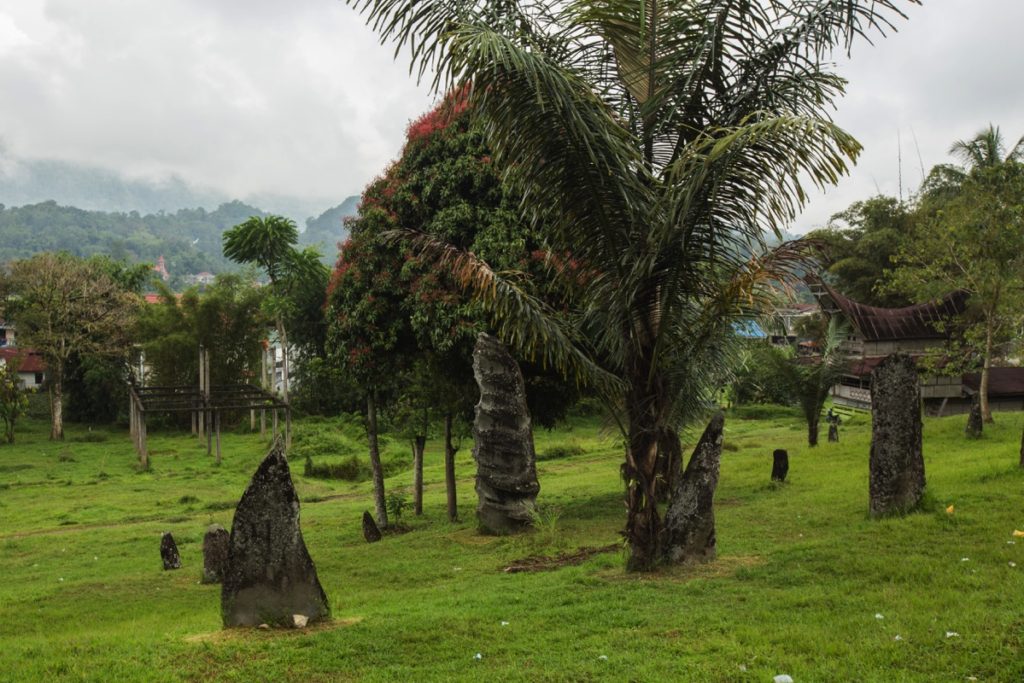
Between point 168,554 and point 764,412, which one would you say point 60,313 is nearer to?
point 168,554

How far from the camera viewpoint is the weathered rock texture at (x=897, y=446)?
1252cm

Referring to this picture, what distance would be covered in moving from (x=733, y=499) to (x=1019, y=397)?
26.5 meters

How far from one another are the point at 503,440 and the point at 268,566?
774 cm

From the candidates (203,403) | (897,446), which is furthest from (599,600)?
(203,403)

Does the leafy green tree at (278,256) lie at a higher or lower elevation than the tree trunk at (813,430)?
higher

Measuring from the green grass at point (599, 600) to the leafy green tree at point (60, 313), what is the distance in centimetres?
2777

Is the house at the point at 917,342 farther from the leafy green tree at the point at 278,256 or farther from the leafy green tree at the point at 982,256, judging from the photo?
the leafy green tree at the point at 278,256

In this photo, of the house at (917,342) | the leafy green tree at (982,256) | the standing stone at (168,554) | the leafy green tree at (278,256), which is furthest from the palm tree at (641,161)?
the leafy green tree at (278,256)

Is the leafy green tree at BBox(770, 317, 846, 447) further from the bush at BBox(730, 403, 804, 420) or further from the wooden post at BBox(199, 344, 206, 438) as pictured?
the wooden post at BBox(199, 344, 206, 438)

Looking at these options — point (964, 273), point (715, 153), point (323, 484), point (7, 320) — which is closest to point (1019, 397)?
point (964, 273)

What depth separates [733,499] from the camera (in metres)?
18.1

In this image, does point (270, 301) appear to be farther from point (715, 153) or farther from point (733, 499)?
point (715, 153)

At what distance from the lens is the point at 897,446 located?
12531mm

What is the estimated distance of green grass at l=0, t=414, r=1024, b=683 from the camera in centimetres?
729
